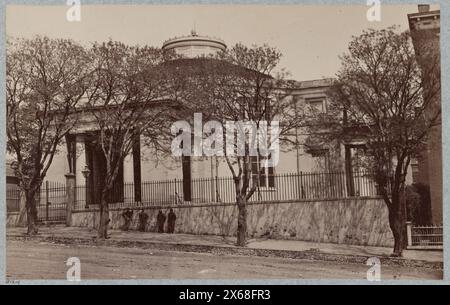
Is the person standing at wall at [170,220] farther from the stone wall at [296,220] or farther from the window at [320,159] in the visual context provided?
the window at [320,159]

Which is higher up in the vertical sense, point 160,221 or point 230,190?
point 230,190

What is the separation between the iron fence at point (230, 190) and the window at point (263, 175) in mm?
18

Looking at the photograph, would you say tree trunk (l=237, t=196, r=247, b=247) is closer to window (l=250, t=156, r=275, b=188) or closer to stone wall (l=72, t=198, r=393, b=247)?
stone wall (l=72, t=198, r=393, b=247)

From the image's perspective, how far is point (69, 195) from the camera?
1110cm

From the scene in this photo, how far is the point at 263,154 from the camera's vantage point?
34.1 feet

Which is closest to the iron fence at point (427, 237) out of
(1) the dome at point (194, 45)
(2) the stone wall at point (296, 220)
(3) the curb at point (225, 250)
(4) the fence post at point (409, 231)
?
(4) the fence post at point (409, 231)

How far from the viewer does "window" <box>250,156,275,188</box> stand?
1068 centimetres

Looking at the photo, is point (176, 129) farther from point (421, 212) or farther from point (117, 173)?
point (421, 212)

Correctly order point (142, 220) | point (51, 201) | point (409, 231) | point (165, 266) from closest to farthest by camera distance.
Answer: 1. point (165, 266)
2. point (409, 231)
3. point (51, 201)
4. point (142, 220)

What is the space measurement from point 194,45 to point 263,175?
260 cm

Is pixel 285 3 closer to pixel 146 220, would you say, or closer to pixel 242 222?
pixel 242 222

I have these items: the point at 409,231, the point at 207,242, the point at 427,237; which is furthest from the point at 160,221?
the point at 427,237

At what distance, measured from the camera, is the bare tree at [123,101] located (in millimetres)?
10664
